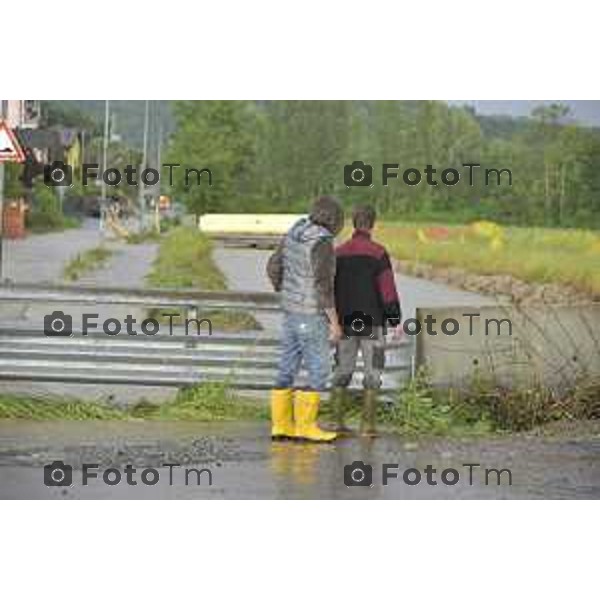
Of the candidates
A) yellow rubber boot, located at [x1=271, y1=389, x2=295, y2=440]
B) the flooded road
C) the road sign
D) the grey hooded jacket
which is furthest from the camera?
yellow rubber boot, located at [x1=271, y1=389, x2=295, y2=440]

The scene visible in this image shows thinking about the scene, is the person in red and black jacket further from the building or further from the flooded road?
the building

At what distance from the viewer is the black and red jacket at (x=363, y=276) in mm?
9430

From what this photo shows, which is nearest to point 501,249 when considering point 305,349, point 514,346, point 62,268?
point 514,346

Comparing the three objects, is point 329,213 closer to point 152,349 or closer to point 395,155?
point 395,155

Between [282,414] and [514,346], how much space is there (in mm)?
1111

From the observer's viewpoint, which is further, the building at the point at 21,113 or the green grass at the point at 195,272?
the green grass at the point at 195,272

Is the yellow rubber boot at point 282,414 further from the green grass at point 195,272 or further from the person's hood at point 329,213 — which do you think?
the person's hood at point 329,213

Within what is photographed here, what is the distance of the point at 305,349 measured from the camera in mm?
9406

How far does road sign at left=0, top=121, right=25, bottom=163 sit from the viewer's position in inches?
364

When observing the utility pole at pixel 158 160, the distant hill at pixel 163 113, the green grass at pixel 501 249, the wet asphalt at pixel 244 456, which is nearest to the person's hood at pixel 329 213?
the green grass at pixel 501 249

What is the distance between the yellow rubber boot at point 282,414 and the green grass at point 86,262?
97cm

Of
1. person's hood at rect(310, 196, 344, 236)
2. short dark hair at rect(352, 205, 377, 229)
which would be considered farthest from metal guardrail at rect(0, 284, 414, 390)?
short dark hair at rect(352, 205, 377, 229)

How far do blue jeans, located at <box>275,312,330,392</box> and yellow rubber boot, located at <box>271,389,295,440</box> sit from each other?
0.13 feet
